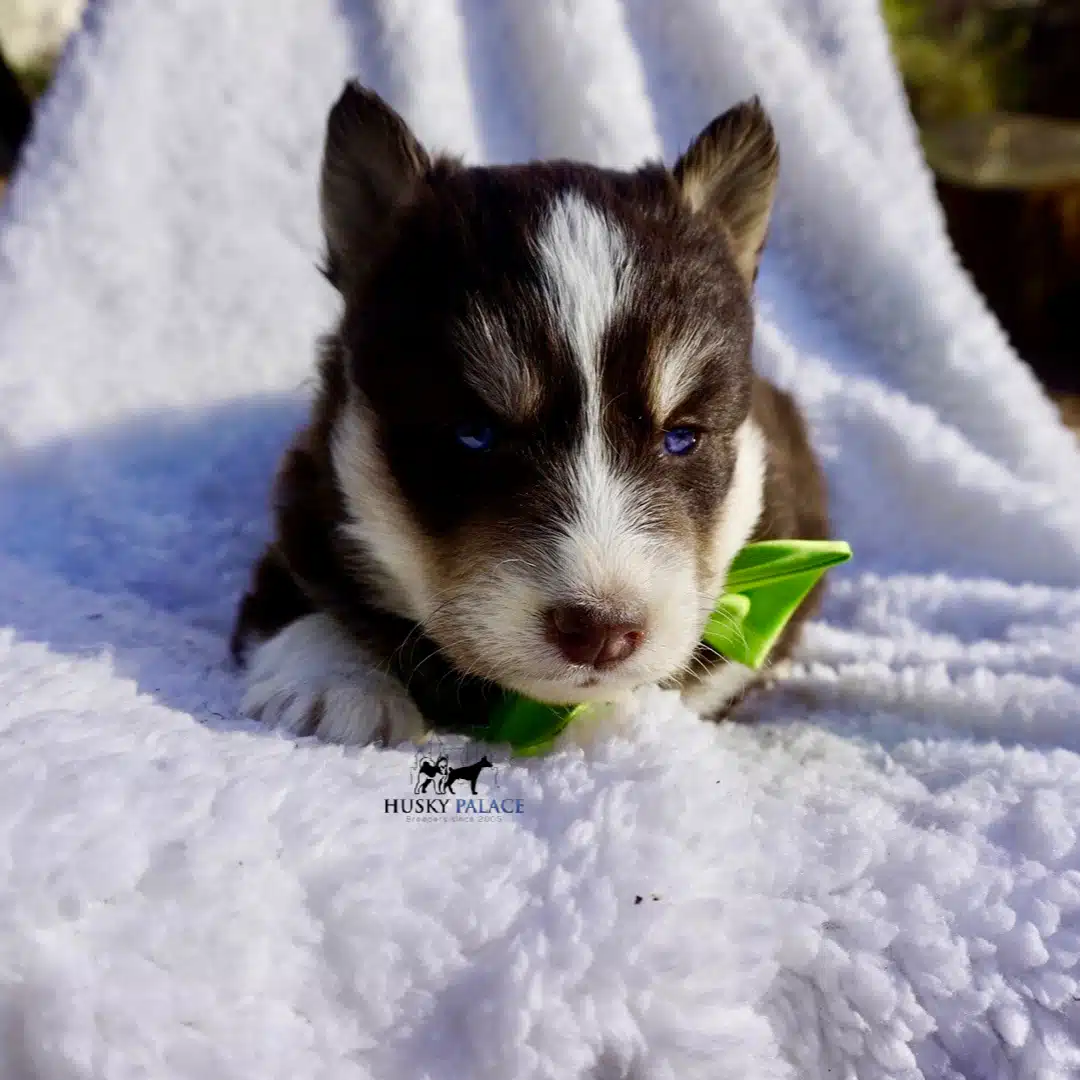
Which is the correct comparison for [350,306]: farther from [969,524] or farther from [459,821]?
[969,524]

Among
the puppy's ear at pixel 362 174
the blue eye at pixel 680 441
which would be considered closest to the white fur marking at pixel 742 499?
the blue eye at pixel 680 441

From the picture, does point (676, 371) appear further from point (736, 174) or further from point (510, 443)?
point (736, 174)

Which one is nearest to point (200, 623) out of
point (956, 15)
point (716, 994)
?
point (716, 994)

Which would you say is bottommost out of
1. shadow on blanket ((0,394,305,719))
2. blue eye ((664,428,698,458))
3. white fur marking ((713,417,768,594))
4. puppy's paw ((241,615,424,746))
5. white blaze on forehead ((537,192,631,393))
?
shadow on blanket ((0,394,305,719))

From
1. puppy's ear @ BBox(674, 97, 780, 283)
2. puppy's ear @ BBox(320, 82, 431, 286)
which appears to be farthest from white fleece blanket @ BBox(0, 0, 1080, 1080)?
puppy's ear @ BBox(674, 97, 780, 283)

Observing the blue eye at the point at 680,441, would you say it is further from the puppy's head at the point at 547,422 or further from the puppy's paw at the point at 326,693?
the puppy's paw at the point at 326,693

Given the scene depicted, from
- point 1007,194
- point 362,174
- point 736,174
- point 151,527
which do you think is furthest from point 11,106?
point 1007,194

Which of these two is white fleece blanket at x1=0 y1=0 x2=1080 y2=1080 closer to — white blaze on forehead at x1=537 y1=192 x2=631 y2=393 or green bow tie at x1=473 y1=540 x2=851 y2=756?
green bow tie at x1=473 y1=540 x2=851 y2=756
